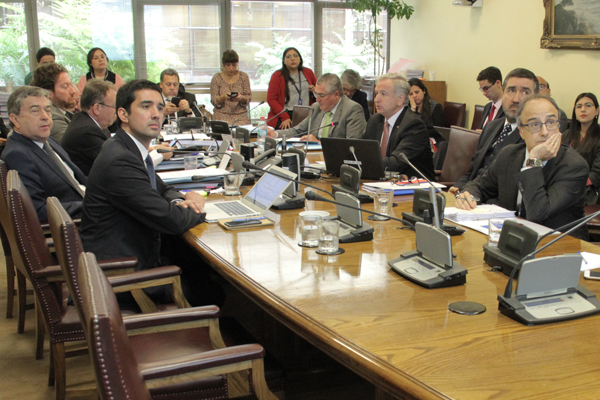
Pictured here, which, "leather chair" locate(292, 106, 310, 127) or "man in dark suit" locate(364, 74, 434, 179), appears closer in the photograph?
"man in dark suit" locate(364, 74, 434, 179)

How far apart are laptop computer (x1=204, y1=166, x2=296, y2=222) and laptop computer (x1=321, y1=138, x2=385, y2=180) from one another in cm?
64

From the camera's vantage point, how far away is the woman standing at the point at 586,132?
13.7ft

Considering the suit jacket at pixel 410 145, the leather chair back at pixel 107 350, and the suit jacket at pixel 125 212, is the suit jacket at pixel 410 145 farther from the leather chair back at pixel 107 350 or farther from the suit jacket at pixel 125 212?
the leather chair back at pixel 107 350

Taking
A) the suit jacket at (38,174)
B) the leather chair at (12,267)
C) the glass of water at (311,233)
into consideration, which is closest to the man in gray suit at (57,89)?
the suit jacket at (38,174)

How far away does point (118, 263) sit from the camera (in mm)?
2148

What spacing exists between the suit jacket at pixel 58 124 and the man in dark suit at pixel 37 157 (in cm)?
79

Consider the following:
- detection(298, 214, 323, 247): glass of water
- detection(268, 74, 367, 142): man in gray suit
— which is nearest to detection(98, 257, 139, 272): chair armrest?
detection(298, 214, 323, 247): glass of water

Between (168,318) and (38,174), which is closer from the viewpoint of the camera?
(168,318)

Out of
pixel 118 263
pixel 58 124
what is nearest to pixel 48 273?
pixel 118 263

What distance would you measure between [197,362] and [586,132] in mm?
3960

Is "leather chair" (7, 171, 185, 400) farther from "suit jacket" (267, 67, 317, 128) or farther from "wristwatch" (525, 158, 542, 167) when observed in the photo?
"suit jacket" (267, 67, 317, 128)

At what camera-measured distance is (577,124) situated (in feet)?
14.6

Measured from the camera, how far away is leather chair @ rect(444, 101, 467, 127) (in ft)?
21.8

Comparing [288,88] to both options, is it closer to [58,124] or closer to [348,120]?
[348,120]
